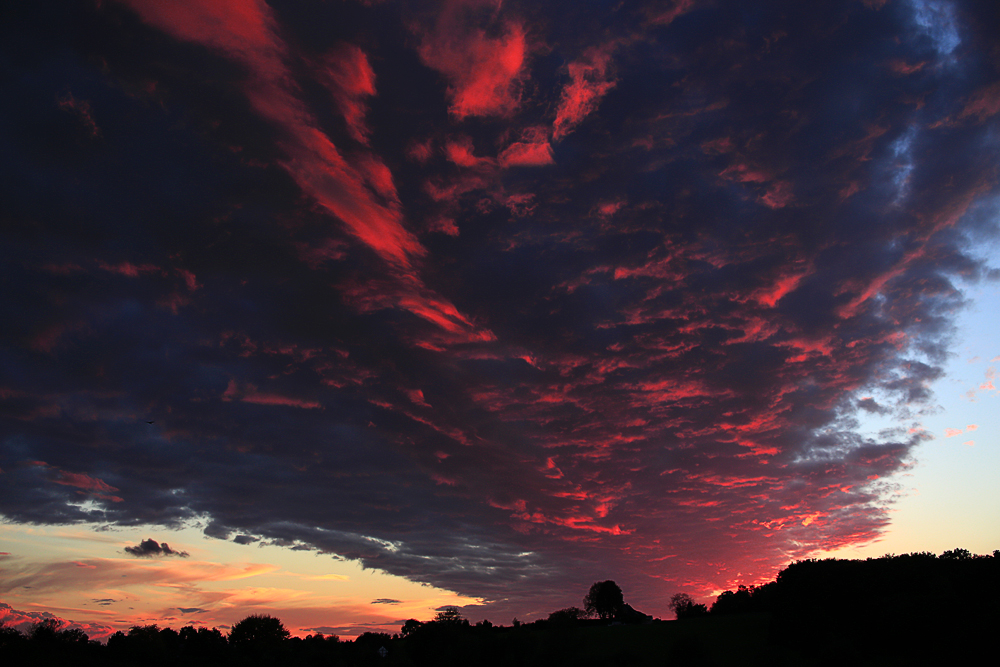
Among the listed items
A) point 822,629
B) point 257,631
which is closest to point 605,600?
point 257,631

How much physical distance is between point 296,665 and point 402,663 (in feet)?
87.2

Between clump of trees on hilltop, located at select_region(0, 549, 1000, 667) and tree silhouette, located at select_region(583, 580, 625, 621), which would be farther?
tree silhouette, located at select_region(583, 580, 625, 621)

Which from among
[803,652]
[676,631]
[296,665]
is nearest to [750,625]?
[676,631]

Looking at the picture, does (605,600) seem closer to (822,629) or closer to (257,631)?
(257,631)

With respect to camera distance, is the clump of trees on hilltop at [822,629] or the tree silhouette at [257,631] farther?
the tree silhouette at [257,631]

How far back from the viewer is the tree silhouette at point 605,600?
539 feet

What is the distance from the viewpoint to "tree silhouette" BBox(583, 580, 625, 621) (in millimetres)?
164375

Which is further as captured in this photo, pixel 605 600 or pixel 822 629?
pixel 605 600

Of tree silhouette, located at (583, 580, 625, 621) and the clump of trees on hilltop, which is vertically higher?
tree silhouette, located at (583, 580, 625, 621)

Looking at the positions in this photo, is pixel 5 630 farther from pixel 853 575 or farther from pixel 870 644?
pixel 853 575

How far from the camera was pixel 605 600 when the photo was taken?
165875 millimetres

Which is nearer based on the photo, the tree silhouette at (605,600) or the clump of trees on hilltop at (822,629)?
the clump of trees on hilltop at (822,629)

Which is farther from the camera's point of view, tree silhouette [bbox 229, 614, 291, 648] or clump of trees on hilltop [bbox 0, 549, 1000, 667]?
tree silhouette [bbox 229, 614, 291, 648]

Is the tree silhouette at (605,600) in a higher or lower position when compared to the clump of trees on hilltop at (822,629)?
higher
